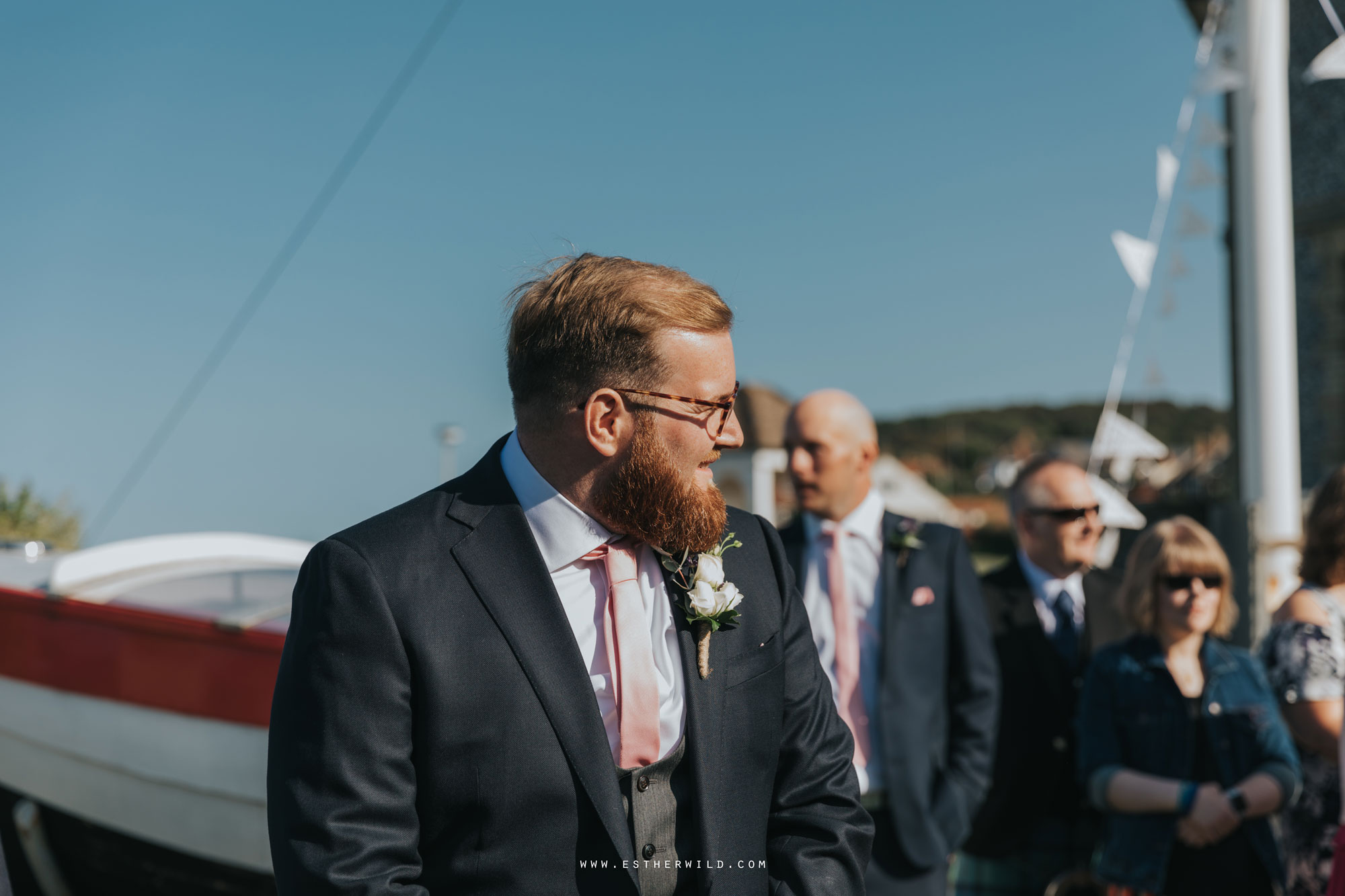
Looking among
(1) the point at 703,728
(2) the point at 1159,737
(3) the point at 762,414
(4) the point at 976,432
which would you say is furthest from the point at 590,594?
(4) the point at 976,432

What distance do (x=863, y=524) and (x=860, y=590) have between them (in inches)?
9.2

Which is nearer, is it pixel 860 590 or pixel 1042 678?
pixel 860 590

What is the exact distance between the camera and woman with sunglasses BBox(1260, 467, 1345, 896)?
319cm

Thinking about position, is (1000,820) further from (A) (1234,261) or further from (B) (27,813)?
(B) (27,813)

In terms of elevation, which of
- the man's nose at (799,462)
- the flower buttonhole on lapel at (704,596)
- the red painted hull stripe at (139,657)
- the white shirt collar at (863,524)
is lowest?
the red painted hull stripe at (139,657)

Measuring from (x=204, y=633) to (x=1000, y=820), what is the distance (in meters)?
3.38

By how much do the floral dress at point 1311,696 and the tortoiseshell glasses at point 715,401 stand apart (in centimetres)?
243

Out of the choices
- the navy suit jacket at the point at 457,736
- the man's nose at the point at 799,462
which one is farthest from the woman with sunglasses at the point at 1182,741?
the navy suit jacket at the point at 457,736

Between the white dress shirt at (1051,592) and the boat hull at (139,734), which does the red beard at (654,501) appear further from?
the boat hull at (139,734)

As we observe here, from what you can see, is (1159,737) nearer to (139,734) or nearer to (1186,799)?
(1186,799)

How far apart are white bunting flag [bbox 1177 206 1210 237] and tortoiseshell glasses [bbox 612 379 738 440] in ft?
21.3

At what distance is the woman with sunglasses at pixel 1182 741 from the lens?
11.0 ft

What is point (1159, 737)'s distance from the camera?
3.51 metres

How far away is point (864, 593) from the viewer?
3.61 meters
